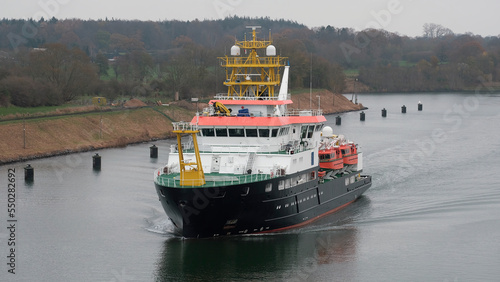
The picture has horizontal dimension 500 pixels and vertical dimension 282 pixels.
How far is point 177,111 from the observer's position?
9131 centimetres

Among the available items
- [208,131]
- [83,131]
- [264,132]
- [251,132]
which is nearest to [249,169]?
[251,132]

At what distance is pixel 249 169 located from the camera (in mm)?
36219

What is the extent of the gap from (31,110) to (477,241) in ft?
176

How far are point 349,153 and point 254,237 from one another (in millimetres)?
A: 14640

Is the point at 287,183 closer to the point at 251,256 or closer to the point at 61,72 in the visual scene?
the point at 251,256

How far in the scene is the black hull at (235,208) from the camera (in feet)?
111

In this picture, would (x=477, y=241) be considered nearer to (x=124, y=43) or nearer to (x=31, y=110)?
(x=31, y=110)

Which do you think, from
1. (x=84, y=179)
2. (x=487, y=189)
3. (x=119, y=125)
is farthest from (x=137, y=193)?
(x=119, y=125)

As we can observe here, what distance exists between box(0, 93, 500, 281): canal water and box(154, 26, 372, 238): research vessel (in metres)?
1.03

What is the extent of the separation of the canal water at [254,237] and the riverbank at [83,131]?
283 cm

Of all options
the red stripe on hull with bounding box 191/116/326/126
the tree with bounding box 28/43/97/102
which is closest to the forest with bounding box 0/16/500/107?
the tree with bounding box 28/43/97/102

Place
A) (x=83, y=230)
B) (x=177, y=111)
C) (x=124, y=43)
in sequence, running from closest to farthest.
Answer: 1. (x=83, y=230)
2. (x=177, y=111)
3. (x=124, y=43)

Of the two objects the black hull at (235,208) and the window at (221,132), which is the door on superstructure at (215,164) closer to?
the window at (221,132)

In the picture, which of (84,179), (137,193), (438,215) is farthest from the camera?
(84,179)
